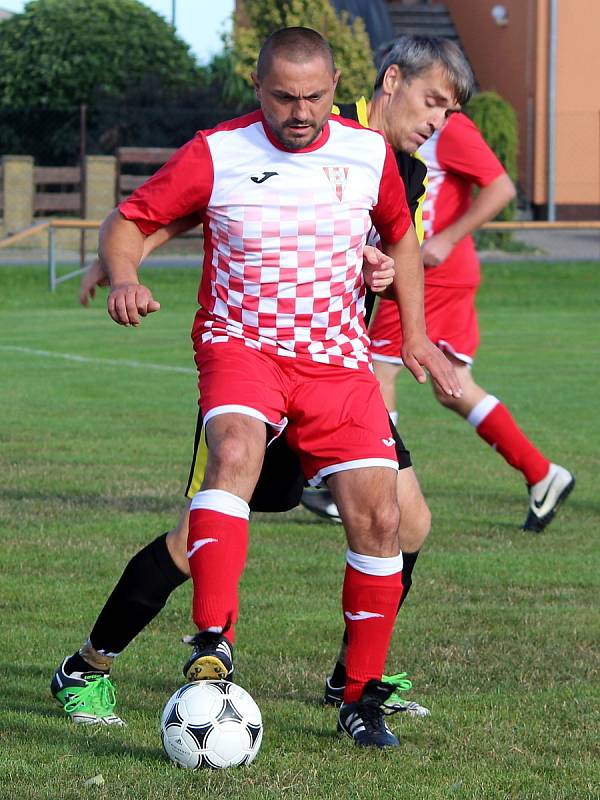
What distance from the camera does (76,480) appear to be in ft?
28.9

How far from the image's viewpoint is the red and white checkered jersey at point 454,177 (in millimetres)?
7789

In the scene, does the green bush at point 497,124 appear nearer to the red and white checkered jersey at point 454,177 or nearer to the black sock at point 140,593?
the red and white checkered jersey at point 454,177

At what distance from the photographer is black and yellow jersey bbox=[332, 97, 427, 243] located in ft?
16.6

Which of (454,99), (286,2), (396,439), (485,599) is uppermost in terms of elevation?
(286,2)

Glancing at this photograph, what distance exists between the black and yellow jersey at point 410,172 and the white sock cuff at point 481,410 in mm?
2974

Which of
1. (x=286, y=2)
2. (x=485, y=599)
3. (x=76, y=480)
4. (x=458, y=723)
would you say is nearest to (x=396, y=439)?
(x=458, y=723)

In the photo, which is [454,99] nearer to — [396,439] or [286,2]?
[396,439]

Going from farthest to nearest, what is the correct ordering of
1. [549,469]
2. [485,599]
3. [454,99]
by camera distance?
[549,469] → [485,599] → [454,99]

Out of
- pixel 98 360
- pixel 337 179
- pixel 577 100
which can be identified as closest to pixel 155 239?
pixel 337 179

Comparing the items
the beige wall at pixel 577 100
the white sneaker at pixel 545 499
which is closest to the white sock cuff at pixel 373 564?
the white sneaker at pixel 545 499

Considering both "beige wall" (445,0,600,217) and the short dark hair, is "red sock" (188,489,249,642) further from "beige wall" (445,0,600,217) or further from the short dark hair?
"beige wall" (445,0,600,217)

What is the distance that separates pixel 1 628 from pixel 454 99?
234cm

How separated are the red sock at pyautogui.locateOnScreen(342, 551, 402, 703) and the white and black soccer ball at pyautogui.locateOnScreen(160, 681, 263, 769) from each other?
0.43m

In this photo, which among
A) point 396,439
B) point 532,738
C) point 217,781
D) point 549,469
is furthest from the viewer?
point 549,469
